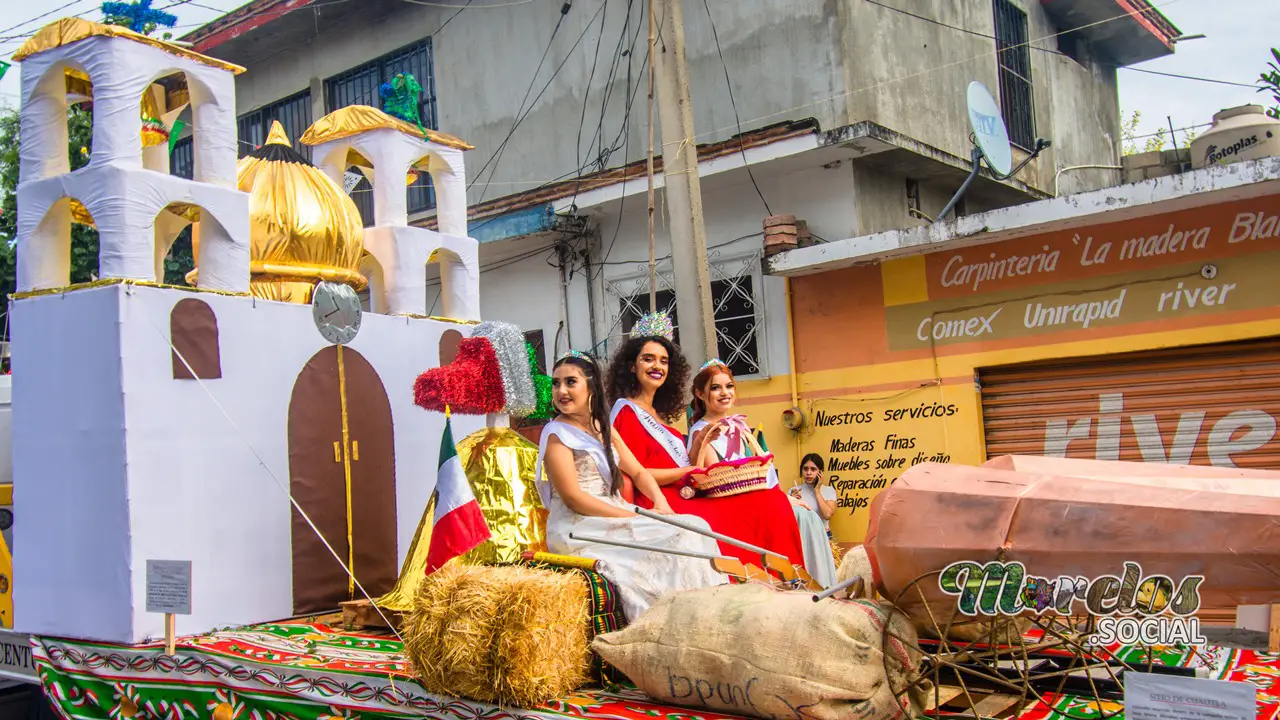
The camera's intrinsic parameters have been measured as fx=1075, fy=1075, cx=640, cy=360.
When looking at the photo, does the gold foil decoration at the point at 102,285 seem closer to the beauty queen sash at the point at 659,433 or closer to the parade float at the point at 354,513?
the parade float at the point at 354,513

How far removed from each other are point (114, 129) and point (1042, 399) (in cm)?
690

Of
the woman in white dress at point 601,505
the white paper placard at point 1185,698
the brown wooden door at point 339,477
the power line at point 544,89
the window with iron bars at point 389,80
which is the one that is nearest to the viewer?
the white paper placard at point 1185,698

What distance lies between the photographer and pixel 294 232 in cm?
620

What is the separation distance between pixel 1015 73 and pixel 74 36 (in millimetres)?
10349

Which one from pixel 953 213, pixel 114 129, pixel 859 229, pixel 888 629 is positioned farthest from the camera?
pixel 953 213

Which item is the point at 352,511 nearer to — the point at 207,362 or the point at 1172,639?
A: the point at 207,362

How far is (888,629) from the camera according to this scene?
9.64ft

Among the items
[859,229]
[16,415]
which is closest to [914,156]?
[859,229]

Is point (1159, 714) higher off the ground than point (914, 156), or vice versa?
point (914, 156)

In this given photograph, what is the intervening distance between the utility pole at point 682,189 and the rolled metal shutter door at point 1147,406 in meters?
2.78

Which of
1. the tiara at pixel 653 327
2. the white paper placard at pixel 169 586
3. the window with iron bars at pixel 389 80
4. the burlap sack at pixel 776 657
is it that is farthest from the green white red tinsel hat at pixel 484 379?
the window with iron bars at pixel 389 80

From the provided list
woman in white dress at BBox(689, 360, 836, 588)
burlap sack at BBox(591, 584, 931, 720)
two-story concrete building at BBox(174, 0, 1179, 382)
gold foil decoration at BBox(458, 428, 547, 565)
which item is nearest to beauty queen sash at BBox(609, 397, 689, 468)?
woman in white dress at BBox(689, 360, 836, 588)

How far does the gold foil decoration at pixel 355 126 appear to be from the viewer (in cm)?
665

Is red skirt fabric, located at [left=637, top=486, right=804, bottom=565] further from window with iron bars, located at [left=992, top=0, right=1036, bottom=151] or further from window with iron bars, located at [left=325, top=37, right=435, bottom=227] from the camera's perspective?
window with iron bars, located at [left=325, top=37, right=435, bottom=227]
